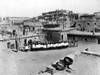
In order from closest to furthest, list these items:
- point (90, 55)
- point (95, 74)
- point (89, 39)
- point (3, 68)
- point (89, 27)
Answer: point (95, 74) → point (3, 68) → point (90, 55) → point (89, 39) → point (89, 27)

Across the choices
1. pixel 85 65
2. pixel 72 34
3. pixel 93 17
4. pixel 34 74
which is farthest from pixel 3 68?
pixel 93 17

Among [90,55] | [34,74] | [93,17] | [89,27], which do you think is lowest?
[34,74]

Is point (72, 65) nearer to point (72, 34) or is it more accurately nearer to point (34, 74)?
point (34, 74)

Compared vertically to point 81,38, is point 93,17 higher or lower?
higher

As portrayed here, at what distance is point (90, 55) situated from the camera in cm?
1589

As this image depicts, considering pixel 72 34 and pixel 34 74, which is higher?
pixel 72 34

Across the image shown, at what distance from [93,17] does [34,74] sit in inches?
1490

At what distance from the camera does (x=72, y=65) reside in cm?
1331

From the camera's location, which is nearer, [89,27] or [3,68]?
[3,68]

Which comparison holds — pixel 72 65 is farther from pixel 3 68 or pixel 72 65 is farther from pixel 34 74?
pixel 3 68

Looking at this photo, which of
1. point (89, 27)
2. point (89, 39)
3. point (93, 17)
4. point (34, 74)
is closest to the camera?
point (34, 74)

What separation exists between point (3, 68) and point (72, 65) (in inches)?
273

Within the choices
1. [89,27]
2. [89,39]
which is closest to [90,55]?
[89,39]

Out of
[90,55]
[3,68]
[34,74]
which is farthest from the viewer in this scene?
[90,55]
